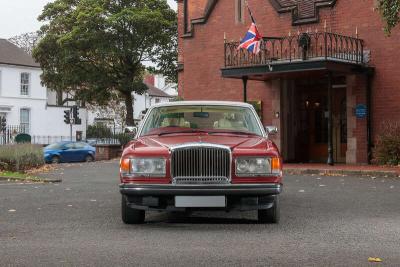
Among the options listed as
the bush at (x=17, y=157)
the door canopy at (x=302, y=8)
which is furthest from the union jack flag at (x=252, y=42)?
the bush at (x=17, y=157)

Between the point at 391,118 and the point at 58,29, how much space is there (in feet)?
113

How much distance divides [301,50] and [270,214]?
Result: 611 inches

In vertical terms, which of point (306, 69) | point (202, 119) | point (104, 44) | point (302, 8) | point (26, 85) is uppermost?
point (104, 44)

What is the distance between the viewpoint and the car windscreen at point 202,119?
9.15 meters

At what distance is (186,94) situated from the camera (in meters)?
27.9

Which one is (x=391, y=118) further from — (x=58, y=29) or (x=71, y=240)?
(x=58, y=29)

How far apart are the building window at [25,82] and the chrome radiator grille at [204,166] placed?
46889 millimetres

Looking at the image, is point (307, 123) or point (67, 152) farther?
point (67, 152)

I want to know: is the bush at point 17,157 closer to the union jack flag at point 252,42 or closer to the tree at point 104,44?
the union jack flag at point 252,42

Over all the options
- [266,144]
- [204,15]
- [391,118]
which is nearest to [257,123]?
[266,144]

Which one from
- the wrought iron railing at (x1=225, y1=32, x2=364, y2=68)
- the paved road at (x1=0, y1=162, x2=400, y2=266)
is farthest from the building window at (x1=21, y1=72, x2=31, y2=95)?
the paved road at (x1=0, y1=162, x2=400, y2=266)

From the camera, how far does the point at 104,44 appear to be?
4572cm

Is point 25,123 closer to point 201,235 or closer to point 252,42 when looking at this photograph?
point 252,42

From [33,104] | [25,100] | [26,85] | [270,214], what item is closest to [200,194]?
[270,214]
